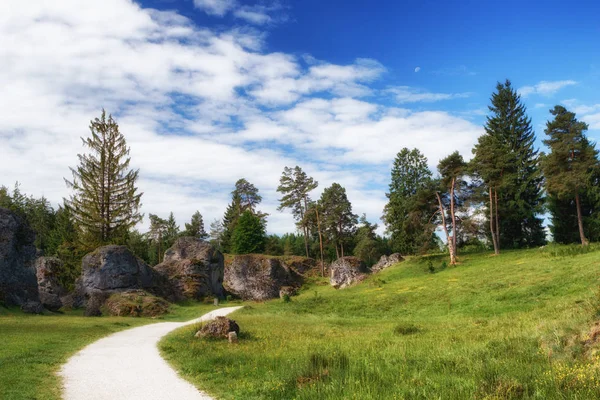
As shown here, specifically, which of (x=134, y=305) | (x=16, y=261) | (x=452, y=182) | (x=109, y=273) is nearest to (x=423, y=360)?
(x=134, y=305)

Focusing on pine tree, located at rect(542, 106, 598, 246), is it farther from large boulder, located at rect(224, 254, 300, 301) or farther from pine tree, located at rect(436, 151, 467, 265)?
large boulder, located at rect(224, 254, 300, 301)

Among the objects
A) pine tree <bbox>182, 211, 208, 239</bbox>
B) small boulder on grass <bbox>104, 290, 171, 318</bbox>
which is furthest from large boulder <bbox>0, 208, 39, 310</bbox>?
pine tree <bbox>182, 211, 208, 239</bbox>

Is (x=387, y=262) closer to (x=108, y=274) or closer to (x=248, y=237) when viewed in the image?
(x=248, y=237)

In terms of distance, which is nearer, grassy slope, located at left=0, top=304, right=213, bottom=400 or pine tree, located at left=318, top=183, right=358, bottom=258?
grassy slope, located at left=0, top=304, right=213, bottom=400

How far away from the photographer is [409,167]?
74.0m

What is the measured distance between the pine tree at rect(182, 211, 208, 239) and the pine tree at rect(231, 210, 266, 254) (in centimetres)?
3380

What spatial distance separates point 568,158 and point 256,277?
4496cm

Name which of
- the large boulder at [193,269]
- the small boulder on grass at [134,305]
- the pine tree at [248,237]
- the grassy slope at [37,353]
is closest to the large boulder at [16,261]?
the small boulder on grass at [134,305]

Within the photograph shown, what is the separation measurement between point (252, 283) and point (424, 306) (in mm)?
38314

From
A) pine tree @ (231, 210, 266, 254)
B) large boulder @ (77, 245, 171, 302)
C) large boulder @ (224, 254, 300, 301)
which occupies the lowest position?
large boulder @ (224, 254, 300, 301)

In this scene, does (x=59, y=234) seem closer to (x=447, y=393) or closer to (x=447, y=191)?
(x=447, y=191)

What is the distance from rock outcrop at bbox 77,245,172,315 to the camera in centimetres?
4078

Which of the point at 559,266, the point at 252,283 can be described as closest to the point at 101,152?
the point at 252,283

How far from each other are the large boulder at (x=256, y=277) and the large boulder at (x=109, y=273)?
67.8ft
